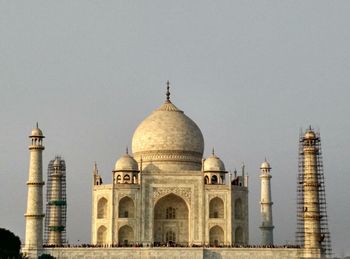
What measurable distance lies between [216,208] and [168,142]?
5.60 meters

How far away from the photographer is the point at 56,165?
59438 millimetres

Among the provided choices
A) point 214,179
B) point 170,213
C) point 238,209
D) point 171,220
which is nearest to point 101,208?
point 170,213

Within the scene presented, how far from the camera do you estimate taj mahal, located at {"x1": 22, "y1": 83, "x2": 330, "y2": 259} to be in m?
49.1

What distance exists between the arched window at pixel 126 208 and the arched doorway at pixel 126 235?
2.55ft

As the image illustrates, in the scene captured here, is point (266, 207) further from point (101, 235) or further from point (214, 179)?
point (101, 235)

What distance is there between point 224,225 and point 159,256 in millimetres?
5662

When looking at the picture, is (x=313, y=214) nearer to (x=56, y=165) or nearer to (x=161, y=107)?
(x=161, y=107)

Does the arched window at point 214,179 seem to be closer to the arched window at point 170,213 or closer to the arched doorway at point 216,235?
the arched doorway at point 216,235

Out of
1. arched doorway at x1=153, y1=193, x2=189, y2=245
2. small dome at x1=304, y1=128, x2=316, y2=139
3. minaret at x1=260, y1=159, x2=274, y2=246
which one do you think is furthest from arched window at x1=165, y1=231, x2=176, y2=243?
small dome at x1=304, y1=128, x2=316, y2=139

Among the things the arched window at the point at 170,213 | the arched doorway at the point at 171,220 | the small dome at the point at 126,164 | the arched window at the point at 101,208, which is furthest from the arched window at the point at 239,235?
the arched window at the point at 101,208

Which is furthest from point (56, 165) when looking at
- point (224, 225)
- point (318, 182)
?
point (318, 182)

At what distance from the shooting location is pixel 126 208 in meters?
52.9

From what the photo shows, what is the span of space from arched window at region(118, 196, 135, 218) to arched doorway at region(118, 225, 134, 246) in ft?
2.55

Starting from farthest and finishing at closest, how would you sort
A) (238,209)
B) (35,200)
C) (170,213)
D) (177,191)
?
(170,213)
(238,209)
(177,191)
(35,200)
